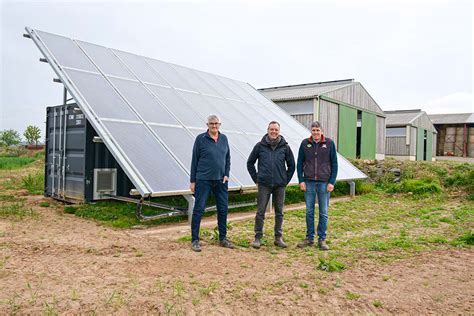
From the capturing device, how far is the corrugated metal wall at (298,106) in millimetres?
19533

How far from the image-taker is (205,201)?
18.2 ft

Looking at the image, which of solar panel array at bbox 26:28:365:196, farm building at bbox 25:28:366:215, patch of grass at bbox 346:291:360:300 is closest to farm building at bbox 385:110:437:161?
solar panel array at bbox 26:28:365:196

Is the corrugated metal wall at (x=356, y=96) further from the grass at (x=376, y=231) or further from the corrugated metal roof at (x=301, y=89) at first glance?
the grass at (x=376, y=231)

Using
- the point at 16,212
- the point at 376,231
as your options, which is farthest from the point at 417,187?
the point at 16,212

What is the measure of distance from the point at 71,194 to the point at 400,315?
7.45 metres

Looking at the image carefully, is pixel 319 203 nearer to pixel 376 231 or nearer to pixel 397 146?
pixel 376 231

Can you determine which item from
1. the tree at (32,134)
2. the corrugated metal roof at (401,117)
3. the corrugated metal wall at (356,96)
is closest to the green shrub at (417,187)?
the corrugated metal wall at (356,96)

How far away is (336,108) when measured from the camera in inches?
814

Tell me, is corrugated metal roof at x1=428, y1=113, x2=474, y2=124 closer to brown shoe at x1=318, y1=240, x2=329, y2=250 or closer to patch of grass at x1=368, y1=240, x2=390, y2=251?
patch of grass at x1=368, y1=240, x2=390, y2=251

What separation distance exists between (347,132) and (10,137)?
57.7m

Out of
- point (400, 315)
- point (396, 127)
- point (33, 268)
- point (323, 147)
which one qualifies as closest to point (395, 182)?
point (323, 147)

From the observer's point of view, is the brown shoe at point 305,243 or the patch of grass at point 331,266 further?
the brown shoe at point 305,243

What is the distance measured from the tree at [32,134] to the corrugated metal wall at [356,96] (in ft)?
168

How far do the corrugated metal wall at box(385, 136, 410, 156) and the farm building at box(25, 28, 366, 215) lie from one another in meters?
20.5
